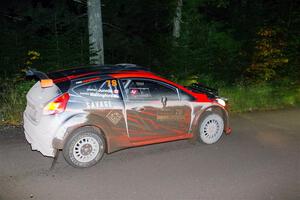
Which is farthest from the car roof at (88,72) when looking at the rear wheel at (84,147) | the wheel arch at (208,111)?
the wheel arch at (208,111)

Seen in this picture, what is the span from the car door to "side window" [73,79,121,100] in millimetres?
203

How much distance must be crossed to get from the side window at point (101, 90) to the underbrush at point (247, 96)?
13.8 feet

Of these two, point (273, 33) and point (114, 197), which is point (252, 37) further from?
point (114, 197)

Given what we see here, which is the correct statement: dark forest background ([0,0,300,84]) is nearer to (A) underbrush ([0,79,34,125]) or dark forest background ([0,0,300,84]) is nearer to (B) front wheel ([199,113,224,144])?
(A) underbrush ([0,79,34,125])

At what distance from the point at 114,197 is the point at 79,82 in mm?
2199

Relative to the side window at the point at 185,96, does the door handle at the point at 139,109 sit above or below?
below

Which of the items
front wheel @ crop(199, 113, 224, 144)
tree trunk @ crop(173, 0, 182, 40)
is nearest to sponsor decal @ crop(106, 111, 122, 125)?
front wheel @ crop(199, 113, 224, 144)

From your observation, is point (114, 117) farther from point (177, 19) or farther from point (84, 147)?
point (177, 19)

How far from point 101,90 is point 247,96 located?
697 centimetres

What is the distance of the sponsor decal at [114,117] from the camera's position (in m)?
6.91

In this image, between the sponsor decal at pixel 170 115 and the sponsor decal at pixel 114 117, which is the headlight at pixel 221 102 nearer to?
the sponsor decal at pixel 170 115

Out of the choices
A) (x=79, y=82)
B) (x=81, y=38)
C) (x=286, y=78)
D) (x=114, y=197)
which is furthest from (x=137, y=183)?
(x=286, y=78)

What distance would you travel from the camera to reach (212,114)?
8328 millimetres

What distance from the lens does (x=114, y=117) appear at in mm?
6961
